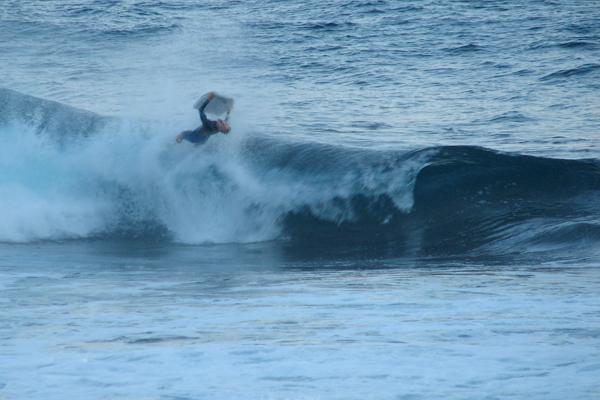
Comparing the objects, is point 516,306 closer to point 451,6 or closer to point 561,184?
point 561,184

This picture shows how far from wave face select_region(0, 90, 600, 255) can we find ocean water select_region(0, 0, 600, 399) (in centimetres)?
4

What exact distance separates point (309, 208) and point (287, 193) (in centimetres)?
58

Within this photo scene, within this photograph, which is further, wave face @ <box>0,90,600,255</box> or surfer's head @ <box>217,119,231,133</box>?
surfer's head @ <box>217,119,231,133</box>

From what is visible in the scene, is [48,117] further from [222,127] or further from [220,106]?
[222,127]

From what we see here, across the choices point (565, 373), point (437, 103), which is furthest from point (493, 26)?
point (565, 373)

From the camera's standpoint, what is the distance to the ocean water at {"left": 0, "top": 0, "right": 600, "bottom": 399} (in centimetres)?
661

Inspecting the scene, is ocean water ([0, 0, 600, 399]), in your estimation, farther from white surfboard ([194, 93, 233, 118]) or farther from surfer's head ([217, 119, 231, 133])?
surfer's head ([217, 119, 231, 133])

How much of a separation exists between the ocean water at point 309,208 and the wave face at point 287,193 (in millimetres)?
44

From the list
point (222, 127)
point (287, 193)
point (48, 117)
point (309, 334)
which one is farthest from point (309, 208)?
point (309, 334)

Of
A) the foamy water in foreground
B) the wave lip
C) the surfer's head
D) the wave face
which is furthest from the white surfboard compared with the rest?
the foamy water in foreground

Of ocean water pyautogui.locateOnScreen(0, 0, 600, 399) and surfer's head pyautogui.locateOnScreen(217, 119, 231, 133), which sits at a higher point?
surfer's head pyautogui.locateOnScreen(217, 119, 231, 133)

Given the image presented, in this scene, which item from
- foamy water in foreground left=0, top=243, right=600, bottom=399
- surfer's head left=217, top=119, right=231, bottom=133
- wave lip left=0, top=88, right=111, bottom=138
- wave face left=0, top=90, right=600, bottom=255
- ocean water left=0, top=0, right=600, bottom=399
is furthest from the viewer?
wave lip left=0, top=88, right=111, bottom=138

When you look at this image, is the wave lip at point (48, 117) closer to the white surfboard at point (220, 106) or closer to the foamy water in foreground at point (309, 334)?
the white surfboard at point (220, 106)

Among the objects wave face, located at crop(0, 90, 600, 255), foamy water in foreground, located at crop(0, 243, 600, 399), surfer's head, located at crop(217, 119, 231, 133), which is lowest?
wave face, located at crop(0, 90, 600, 255)
